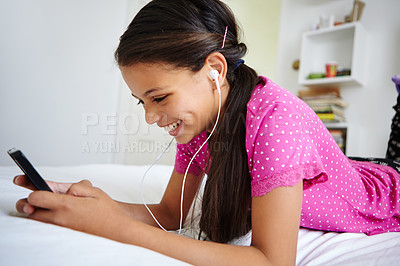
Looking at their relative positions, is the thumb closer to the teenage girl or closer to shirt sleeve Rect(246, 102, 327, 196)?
the teenage girl

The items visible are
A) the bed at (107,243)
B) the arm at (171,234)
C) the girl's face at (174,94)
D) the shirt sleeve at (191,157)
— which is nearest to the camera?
the bed at (107,243)

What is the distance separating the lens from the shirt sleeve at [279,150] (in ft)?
2.04

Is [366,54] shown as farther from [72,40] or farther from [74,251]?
[74,251]

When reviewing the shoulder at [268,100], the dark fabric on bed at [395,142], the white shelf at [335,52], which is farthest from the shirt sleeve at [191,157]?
the white shelf at [335,52]

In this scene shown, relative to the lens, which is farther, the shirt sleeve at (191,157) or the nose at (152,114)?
the shirt sleeve at (191,157)

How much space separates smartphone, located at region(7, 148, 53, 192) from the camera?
0.50m

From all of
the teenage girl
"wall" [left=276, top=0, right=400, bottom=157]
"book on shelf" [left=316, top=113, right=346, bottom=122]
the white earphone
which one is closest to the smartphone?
the teenage girl

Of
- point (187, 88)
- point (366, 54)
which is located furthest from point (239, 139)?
point (366, 54)

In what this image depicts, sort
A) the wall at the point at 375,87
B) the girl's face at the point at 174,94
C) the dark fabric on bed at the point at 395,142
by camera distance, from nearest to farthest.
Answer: the girl's face at the point at 174,94
the dark fabric on bed at the point at 395,142
the wall at the point at 375,87

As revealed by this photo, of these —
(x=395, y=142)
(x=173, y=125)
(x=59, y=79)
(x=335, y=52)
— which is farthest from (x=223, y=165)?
(x=335, y=52)

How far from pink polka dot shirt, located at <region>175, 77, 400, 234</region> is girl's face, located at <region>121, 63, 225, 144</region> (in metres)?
0.12

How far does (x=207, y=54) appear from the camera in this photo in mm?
778

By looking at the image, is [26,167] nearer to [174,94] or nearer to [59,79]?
[174,94]

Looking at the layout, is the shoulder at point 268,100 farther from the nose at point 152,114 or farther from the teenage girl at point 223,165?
the nose at point 152,114
